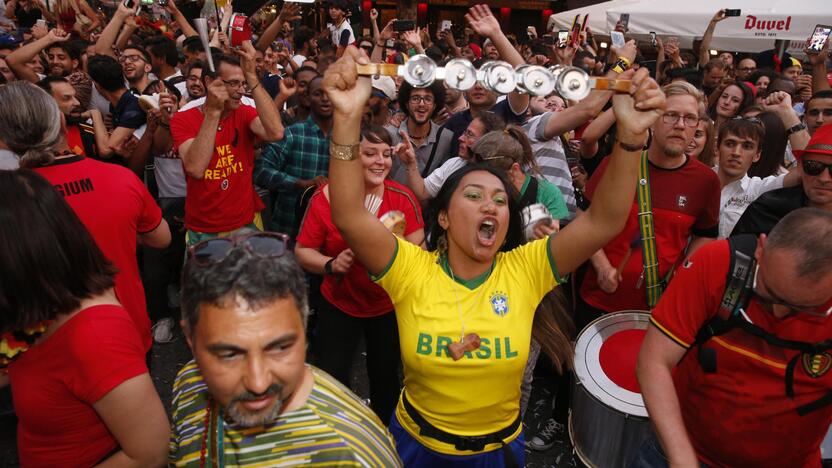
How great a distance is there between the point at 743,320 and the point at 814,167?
144 cm

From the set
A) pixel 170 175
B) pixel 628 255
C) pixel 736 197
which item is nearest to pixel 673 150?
pixel 628 255

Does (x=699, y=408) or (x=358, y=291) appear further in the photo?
(x=358, y=291)

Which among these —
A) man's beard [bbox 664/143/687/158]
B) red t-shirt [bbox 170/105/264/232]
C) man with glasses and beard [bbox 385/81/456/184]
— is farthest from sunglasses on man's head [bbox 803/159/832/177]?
red t-shirt [bbox 170/105/264/232]

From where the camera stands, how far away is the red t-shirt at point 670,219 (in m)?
3.41

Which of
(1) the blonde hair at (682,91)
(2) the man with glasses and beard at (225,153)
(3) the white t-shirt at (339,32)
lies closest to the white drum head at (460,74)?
(1) the blonde hair at (682,91)

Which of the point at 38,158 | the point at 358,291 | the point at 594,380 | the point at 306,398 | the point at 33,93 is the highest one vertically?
the point at 33,93

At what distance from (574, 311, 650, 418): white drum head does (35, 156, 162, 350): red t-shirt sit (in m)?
2.35

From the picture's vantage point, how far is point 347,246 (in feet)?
10.8

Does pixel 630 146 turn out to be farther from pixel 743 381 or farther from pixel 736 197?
pixel 736 197

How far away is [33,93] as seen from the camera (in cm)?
264

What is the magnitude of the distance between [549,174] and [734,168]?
4.33ft

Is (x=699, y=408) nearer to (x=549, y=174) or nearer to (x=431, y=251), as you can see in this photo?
(x=431, y=251)

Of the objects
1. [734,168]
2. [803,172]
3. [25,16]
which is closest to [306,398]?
[803,172]

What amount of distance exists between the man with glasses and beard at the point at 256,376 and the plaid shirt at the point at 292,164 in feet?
10.8
